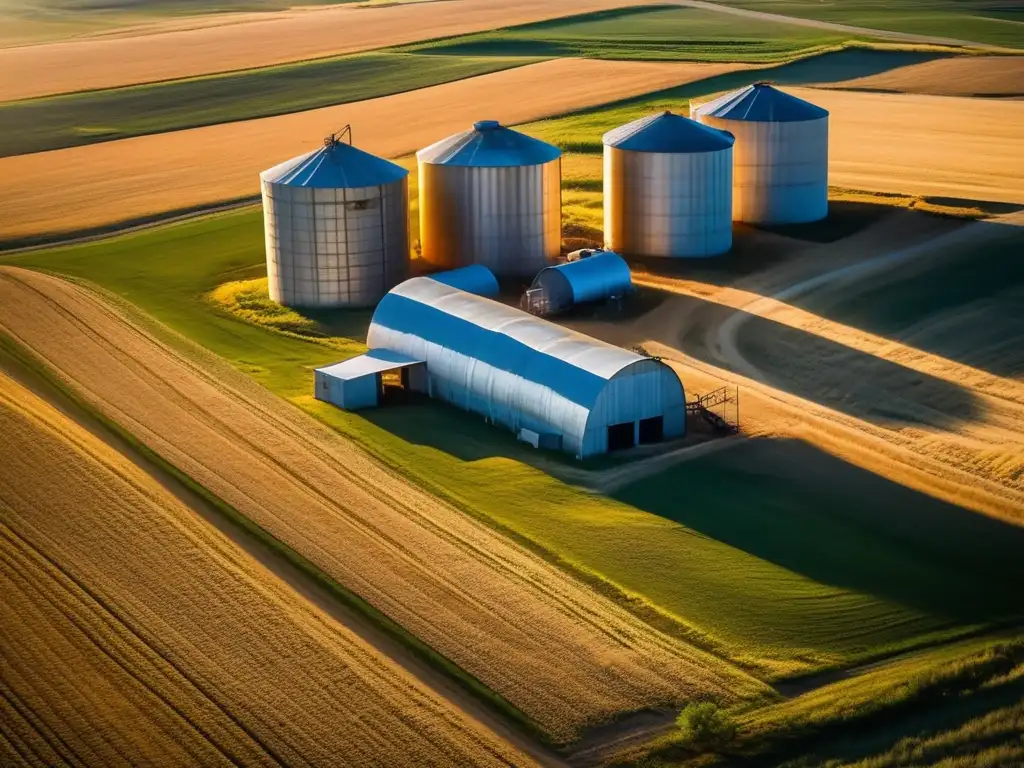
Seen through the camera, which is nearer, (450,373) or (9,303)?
(450,373)

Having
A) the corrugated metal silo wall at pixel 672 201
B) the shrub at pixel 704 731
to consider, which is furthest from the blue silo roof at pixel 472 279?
the shrub at pixel 704 731

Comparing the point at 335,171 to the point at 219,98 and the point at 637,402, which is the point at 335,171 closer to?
the point at 637,402

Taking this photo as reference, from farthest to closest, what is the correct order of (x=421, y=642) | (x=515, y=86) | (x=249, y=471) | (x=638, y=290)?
(x=515, y=86) < (x=638, y=290) < (x=249, y=471) < (x=421, y=642)

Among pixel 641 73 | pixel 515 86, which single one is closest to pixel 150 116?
pixel 515 86

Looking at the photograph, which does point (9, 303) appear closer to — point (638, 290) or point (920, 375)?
point (638, 290)

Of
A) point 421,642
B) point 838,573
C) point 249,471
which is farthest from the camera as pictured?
point 249,471

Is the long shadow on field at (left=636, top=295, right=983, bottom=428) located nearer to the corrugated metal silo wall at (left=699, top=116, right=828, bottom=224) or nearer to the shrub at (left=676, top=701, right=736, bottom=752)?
the corrugated metal silo wall at (left=699, top=116, right=828, bottom=224)

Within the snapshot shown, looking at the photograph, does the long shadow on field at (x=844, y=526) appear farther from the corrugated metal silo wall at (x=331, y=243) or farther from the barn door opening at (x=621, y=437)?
the corrugated metal silo wall at (x=331, y=243)
